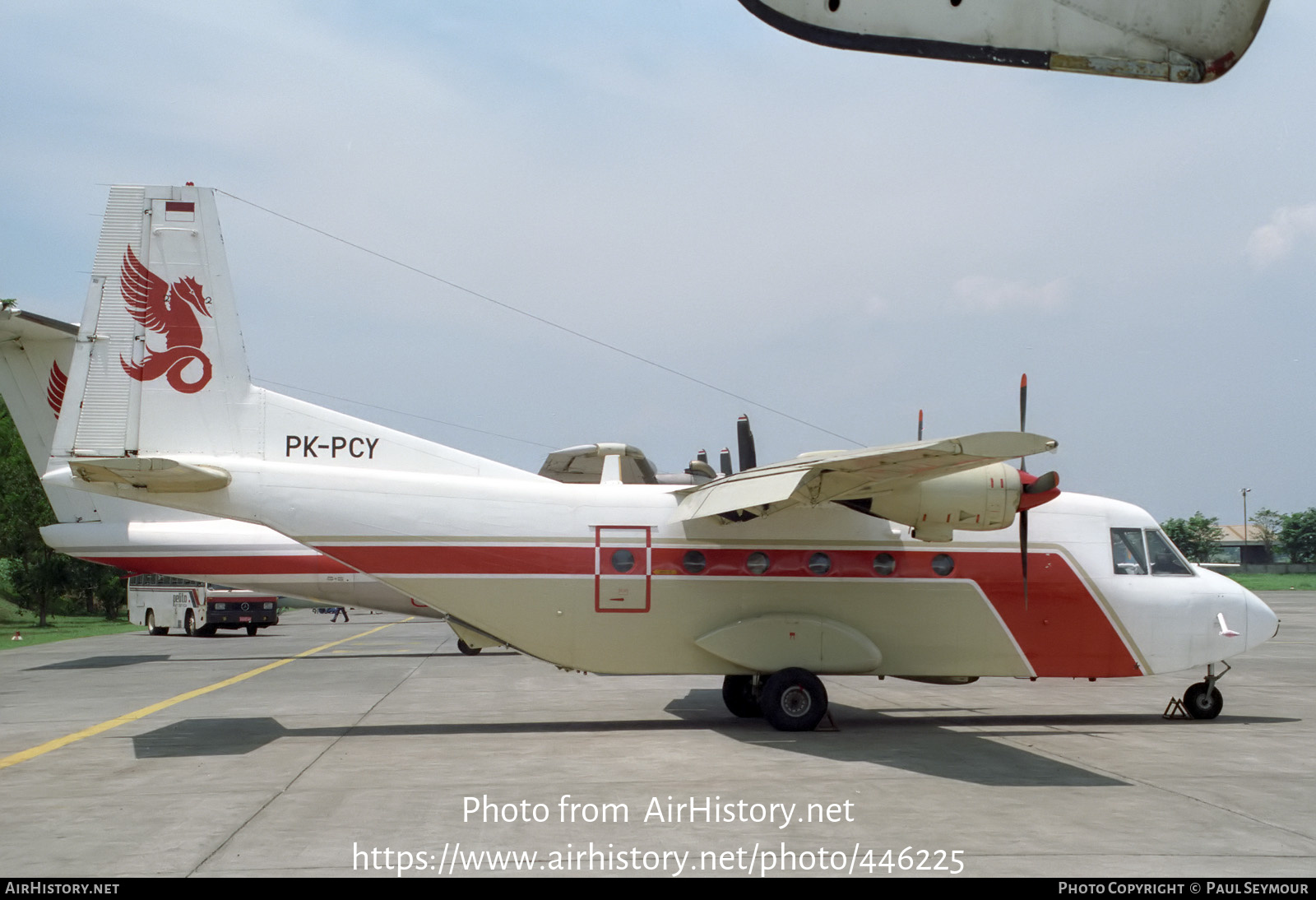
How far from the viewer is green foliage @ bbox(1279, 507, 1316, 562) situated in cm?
11862

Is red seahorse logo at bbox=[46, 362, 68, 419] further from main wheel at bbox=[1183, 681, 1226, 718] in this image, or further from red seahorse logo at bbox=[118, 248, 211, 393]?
main wheel at bbox=[1183, 681, 1226, 718]

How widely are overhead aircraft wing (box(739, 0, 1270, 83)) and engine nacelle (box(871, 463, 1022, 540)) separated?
955cm

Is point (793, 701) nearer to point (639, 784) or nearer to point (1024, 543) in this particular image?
point (1024, 543)

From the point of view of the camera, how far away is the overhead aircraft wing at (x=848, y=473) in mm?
9633

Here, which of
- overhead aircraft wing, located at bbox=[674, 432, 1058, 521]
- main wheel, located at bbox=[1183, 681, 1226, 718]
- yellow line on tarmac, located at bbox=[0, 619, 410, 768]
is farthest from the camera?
main wheel, located at bbox=[1183, 681, 1226, 718]

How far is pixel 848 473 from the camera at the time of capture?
1151 centimetres

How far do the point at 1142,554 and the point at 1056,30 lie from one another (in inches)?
516

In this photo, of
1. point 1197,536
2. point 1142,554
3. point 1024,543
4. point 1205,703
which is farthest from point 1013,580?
point 1197,536

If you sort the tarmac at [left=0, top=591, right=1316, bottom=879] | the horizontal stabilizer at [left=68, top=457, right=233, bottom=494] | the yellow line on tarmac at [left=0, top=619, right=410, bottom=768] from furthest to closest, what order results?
the horizontal stabilizer at [left=68, top=457, right=233, bottom=494] → the yellow line on tarmac at [left=0, top=619, right=410, bottom=768] → the tarmac at [left=0, top=591, right=1316, bottom=879]

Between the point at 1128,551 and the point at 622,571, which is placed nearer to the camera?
the point at 622,571

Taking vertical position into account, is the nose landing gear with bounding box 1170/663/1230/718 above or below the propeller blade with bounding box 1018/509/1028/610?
A: below

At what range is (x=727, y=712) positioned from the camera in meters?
15.2

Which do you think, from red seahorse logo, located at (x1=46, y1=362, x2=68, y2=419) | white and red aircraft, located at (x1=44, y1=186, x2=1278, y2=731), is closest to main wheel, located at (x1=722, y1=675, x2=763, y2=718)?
white and red aircraft, located at (x1=44, y1=186, x2=1278, y2=731)
